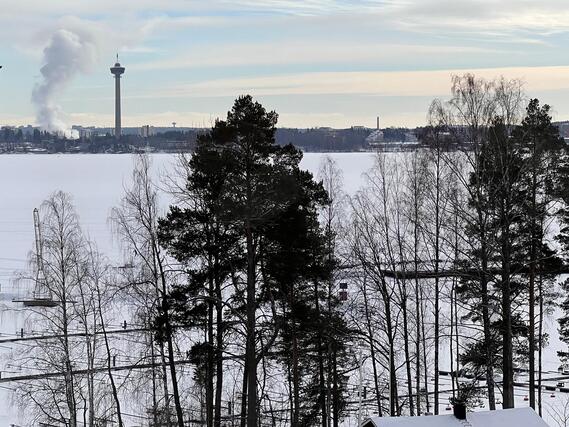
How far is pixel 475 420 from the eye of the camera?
→ 20812 millimetres

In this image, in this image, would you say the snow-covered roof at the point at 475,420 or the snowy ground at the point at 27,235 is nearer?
the snow-covered roof at the point at 475,420

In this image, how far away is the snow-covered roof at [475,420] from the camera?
66.2ft

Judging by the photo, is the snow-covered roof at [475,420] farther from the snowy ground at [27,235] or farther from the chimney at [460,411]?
the snowy ground at [27,235]

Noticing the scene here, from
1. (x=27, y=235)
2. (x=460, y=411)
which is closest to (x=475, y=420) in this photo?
(x=460, y=411)

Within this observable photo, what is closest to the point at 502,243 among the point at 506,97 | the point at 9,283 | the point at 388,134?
the point at 506,97

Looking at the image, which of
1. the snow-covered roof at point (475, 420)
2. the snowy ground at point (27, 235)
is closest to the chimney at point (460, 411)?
the snow-covered roof at point (475, 420)

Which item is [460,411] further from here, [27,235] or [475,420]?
[27,235]

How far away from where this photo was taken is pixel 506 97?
26.1 m

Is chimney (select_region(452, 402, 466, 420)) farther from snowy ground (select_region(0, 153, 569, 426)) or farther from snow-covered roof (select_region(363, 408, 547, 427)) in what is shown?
snowy ground (select_region(0, 153, 569, 426))

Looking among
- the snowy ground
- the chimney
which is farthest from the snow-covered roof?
the snowy ground

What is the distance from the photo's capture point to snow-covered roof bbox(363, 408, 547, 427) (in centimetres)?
2019

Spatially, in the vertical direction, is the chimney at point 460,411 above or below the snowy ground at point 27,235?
above

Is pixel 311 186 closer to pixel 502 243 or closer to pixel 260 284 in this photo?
pixel 260 284

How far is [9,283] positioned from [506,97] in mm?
41214
